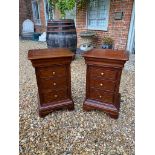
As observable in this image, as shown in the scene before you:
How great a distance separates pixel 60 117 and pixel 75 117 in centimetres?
18

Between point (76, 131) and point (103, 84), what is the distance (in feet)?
1.98

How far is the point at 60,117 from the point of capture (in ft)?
6.20

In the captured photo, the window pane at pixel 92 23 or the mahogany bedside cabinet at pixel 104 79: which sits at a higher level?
the window pane at pixel 92 23

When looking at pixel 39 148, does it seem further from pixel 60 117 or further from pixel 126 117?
pixel 126 117

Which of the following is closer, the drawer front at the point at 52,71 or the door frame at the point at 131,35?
the drawer front at the point at 52,71

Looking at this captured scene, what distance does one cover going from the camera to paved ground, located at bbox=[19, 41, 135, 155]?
4.79 feet

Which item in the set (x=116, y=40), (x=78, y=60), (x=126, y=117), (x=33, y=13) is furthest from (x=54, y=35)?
(x=33, y=13)

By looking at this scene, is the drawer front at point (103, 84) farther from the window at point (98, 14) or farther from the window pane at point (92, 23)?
the window pane at point (92, 23)

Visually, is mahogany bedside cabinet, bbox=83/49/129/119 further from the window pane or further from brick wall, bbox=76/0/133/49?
the window pane

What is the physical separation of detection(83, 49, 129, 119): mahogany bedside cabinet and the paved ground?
137mm

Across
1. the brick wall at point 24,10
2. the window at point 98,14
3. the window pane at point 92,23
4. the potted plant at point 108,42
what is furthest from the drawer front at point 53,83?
the brick wall at point 24,10

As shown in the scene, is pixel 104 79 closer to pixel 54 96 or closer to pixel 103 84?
pixel 103 84

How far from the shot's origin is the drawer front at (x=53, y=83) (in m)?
1.78

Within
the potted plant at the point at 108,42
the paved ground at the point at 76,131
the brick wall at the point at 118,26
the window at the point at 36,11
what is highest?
the window at the point at 36,11
